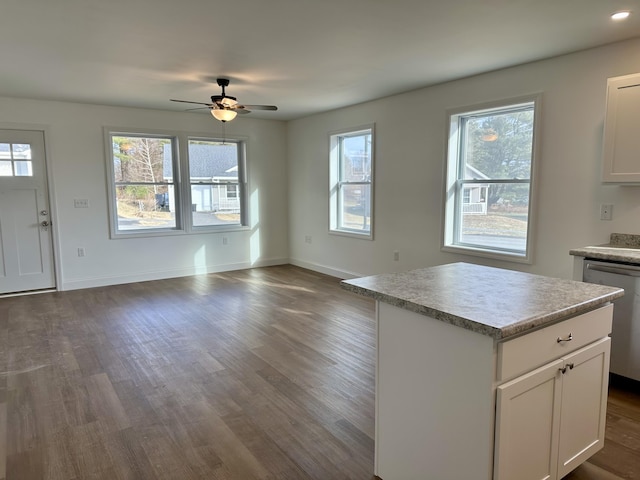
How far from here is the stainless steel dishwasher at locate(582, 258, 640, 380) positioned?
2688 millimetres

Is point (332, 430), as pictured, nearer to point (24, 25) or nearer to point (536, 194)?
point (536, 194)

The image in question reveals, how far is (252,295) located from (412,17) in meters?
3.67

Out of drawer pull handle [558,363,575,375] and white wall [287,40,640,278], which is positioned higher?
white wall [287,40,640,278]

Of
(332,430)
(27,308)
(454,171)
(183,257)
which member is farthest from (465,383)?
(183,257)

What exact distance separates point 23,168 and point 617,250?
6.38 m

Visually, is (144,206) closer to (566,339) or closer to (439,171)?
(439,171)

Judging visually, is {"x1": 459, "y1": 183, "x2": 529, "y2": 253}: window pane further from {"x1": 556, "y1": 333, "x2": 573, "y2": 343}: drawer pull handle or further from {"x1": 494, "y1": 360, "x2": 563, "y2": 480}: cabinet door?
{"x1": 494, "y1": 360, "x2": 563, "y2": 480}: cabinet door

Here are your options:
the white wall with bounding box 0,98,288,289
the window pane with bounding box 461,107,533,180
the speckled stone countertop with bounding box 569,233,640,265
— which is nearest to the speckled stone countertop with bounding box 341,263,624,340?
→ the speckled stone countertop with bounding box 569,233,640,265

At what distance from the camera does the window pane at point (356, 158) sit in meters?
5.85

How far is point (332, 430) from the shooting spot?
239 centimetres

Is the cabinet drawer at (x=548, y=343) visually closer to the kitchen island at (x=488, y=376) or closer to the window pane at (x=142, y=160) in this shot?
the kitchen island at (x=488, y=376)

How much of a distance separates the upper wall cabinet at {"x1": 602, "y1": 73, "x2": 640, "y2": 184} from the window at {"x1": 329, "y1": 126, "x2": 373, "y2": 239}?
292 centimetres

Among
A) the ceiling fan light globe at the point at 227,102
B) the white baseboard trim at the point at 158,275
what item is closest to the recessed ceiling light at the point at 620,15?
the ceiling fan light globe at the point at 227,102

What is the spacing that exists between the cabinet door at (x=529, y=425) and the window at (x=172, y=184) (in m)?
5.73
